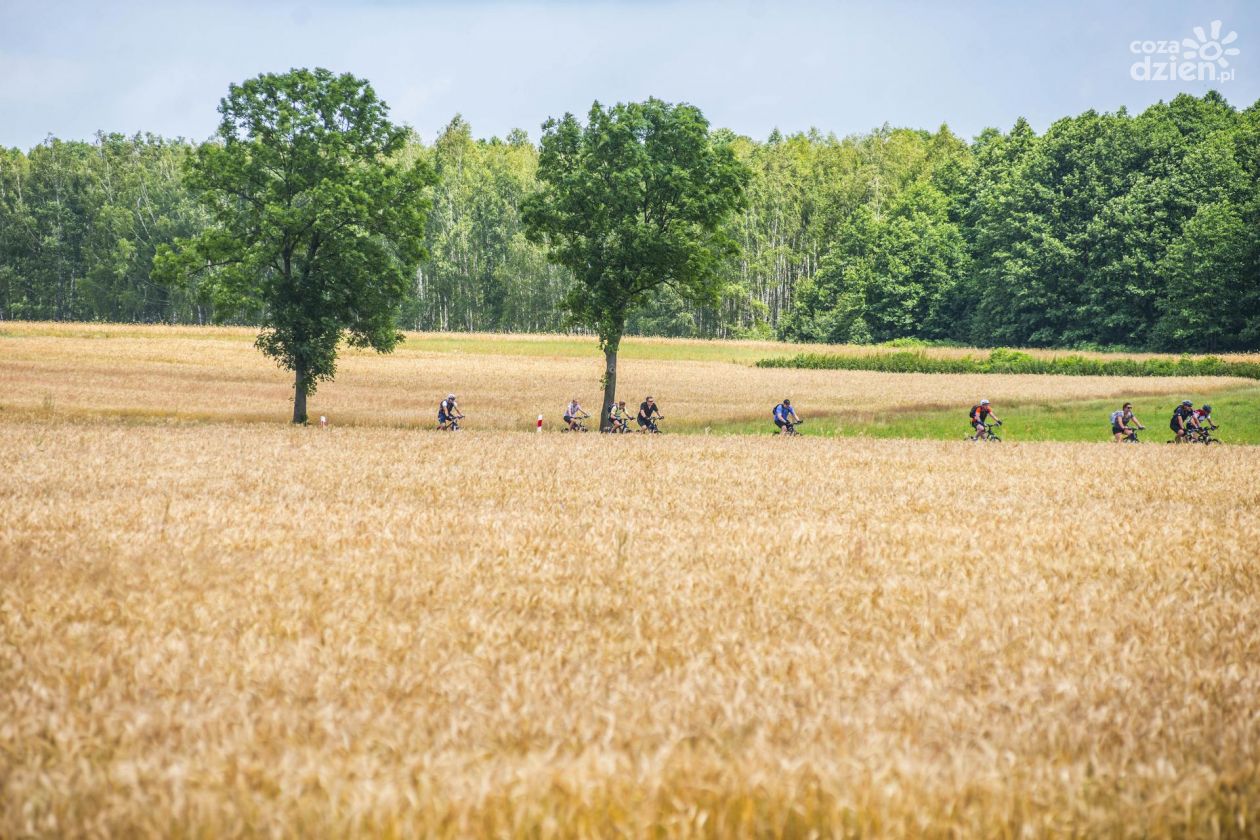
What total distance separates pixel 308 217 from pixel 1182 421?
30268 millimetres

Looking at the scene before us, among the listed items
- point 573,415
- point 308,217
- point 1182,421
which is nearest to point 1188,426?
point 1182,421

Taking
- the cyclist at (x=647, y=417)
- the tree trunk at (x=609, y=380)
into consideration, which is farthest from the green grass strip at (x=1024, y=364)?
the cyclist at (x=647, y=417)

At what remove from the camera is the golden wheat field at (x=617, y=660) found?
172 inches

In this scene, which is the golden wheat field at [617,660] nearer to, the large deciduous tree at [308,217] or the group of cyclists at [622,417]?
the group of cyclists at [622,417]

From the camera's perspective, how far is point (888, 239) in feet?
349

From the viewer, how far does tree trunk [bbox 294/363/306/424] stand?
40.6 m

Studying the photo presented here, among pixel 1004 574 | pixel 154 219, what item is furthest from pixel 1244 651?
pixel 154 219

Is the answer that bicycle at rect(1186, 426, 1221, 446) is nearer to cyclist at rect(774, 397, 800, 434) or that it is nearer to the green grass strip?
cyclist at rect(774, 397, 800, 434)

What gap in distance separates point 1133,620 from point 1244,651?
108cm

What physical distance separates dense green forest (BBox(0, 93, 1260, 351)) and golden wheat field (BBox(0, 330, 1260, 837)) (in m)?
70.3

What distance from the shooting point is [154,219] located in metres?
126

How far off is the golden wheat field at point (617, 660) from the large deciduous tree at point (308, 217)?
20373 mm

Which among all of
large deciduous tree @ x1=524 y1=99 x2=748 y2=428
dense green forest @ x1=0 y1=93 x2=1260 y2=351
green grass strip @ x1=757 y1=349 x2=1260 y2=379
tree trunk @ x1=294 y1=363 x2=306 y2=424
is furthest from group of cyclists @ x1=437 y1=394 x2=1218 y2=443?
dense green forest @ x1=0 y1=93 x2=1260 y2=351

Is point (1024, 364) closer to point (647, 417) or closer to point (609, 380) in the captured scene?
point (609, 380)
